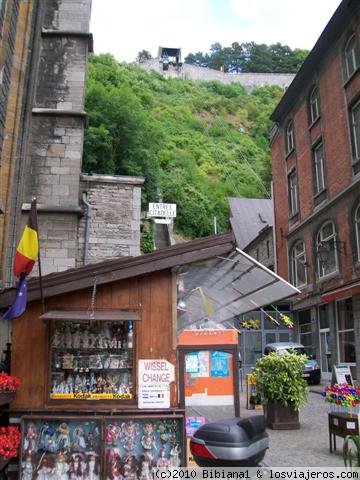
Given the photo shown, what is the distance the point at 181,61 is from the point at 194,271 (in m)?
107

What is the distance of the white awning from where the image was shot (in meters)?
6.96

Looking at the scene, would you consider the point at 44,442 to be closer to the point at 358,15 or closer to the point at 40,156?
the point at 40,156

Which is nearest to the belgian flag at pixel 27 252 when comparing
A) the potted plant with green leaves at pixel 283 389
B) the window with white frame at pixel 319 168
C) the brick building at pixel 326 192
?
the potted plant with green leaves at pixel 283 389

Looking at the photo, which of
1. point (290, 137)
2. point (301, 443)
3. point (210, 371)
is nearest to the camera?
point (301, 443)

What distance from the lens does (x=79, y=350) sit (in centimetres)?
639

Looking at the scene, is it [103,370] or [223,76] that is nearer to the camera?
[103,370]

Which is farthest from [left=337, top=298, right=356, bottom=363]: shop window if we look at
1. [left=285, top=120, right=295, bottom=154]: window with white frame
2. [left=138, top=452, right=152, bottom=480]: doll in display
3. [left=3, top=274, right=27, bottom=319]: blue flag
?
[left=3, top=274, right=27, bottom=319]: blue flag

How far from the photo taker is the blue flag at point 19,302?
18.5 ft

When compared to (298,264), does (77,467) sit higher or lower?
lower

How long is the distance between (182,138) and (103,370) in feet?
209

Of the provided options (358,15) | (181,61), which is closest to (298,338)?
(358,15)

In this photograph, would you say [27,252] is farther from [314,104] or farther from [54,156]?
[314,104]

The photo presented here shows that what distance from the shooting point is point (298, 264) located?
1046 inches

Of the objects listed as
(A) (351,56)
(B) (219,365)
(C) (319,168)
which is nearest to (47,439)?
(B) (219,365)
